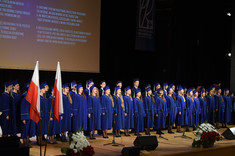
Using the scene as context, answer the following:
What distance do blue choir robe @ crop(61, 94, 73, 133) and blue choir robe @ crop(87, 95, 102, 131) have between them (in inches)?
21.8

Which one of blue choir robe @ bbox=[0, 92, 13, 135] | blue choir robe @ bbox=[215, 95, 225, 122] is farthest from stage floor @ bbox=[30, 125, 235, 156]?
blue choir robe @ bbox=[215, 95, 225, 122]

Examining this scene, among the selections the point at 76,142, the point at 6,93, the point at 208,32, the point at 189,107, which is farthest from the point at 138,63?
the point at 76,142

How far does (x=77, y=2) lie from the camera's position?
9438 millimetres

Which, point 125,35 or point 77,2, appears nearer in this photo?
point 77,2

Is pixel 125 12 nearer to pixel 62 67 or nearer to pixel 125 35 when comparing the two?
pixel 125 35

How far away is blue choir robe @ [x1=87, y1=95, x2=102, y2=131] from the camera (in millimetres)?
8672

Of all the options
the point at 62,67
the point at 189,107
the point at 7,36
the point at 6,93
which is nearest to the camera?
the point at 6,93

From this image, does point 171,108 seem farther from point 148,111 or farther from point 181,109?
point 148,111

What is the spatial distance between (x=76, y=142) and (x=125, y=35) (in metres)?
6.85

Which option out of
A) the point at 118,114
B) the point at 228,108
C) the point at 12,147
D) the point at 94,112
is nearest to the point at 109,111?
the point at 118,114

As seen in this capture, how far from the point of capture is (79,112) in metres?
8.48

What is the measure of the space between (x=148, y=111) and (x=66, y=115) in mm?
2639

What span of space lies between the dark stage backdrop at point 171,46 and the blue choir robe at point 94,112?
135 cm

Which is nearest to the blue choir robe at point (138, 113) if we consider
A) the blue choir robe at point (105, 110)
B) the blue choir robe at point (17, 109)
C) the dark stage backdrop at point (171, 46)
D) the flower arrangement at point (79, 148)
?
the blue choir robe at point (105, 110)
